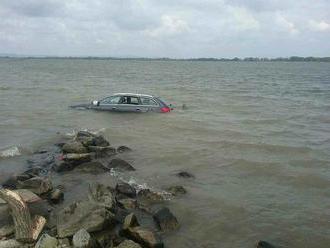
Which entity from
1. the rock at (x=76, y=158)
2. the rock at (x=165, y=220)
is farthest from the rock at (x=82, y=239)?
the rock at (x=76, y=158)

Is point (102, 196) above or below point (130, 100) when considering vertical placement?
below

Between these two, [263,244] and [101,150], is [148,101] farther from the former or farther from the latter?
[263,244]

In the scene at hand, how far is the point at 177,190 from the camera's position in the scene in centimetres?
1255

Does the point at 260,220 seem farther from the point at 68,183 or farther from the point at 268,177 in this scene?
the point at 68,183

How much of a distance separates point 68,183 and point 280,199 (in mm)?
6239

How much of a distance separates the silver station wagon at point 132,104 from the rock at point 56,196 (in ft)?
49.4

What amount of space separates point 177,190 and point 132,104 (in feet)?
47.6

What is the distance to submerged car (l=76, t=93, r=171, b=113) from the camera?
2645 cm

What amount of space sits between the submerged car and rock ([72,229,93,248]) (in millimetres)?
18007

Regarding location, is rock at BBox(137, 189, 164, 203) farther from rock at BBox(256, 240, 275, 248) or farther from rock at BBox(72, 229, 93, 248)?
rock at BBox(256, 240, 275, 248)

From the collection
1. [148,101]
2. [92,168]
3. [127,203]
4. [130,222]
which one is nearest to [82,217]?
[130,222]

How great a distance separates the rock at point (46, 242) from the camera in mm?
8328

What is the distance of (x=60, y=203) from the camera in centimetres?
1130

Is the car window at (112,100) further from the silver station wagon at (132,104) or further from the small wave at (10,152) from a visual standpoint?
the small wave at (10,152)
